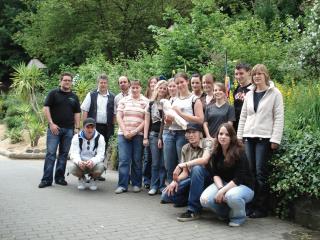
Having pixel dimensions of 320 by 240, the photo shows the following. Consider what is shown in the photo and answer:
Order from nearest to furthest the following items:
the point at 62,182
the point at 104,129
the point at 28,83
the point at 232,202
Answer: the point at 232,202, the point at 62,182, the point at 104,129, the point at 28,83

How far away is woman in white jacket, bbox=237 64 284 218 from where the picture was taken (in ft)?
19.5

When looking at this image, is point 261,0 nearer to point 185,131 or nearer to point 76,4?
point 76,4

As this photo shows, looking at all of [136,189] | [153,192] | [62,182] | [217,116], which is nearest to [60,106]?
[62,182]

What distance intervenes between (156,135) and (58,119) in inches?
77.0

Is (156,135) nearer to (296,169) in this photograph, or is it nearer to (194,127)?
(194,127)

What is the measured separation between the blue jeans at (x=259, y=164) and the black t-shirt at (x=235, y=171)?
0.32m

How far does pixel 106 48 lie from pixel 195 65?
36.9 ft

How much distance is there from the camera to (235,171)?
5840 millimetres

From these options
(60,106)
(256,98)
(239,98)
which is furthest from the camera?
(60,106)

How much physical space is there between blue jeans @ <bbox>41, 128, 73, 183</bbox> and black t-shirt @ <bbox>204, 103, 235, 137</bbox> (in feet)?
9.70

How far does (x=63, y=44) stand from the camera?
22.5m

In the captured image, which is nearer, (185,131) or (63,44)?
(185,131)

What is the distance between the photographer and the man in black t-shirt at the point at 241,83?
6418mm

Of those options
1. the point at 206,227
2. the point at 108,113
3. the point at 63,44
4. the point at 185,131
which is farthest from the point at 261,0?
the point at 206,227
